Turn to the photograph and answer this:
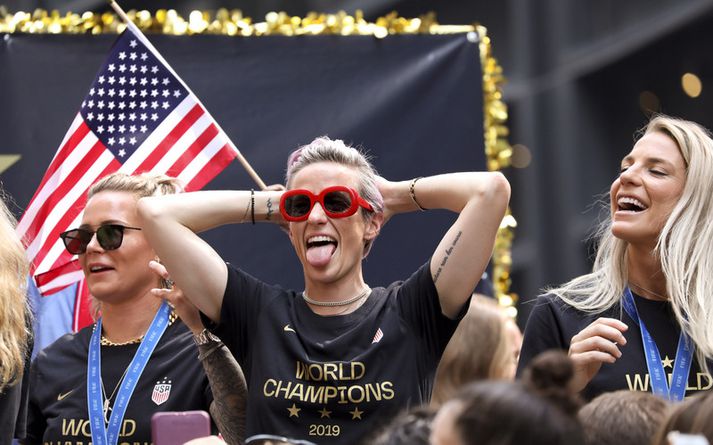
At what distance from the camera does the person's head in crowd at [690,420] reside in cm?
309

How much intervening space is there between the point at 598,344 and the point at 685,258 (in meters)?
0.73

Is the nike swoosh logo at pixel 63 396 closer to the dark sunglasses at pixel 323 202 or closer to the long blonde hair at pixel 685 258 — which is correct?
the dark sunglasses at pixel 323 202

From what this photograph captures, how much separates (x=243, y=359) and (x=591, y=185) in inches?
515

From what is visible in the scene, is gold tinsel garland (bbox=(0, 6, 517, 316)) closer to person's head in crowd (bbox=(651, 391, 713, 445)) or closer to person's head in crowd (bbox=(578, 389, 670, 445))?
person's head in crowd (bbox=(578, 389, 670, 445))

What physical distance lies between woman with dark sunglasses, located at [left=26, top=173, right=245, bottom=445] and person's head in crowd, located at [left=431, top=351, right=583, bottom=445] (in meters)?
1.73

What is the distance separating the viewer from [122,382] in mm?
4738

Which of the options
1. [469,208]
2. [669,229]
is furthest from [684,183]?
[469,208]

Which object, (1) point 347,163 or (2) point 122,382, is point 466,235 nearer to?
(1) point 347,163

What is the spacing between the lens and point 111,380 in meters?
4.86

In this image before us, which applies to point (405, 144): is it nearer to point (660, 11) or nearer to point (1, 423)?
point (1, 423)

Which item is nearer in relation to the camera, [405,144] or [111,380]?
[111,380]

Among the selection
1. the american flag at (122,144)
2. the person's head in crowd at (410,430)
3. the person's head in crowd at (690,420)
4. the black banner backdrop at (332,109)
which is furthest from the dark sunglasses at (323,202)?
the black banner backdrop at (332,109)

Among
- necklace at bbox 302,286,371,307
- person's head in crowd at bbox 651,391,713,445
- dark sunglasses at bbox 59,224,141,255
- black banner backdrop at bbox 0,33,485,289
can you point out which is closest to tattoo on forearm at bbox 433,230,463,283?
necklace at bbox 302,286,371,307

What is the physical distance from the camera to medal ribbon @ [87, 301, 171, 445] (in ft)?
15.3
